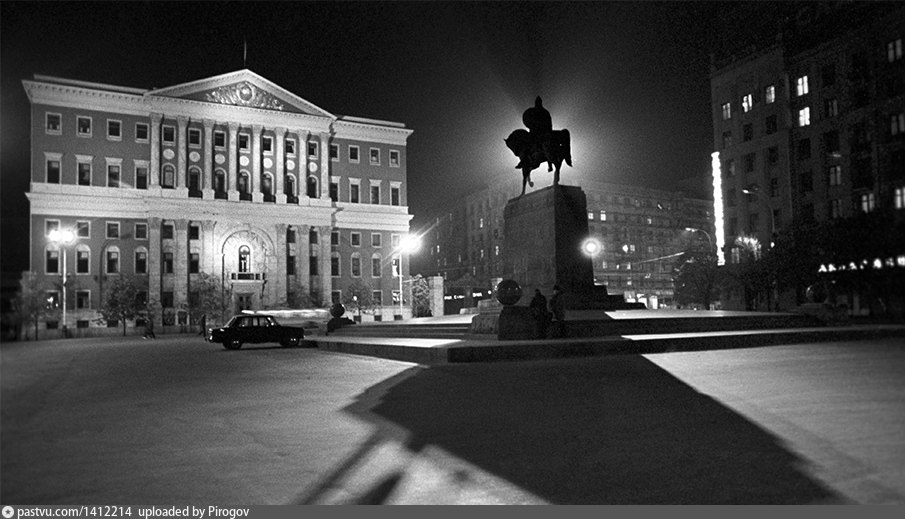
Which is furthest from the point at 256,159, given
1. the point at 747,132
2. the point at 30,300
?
the point at 30,300

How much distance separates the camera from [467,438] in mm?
6680

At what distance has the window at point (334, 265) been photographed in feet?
269

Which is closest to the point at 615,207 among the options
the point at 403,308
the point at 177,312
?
the point at 403,308

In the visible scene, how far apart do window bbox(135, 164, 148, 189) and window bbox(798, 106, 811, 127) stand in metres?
74.6

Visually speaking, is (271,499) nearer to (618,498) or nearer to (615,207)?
(618,498)

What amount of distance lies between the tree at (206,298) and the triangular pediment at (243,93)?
1954cm

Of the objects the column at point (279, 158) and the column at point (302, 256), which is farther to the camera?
the column at point (279, 158)

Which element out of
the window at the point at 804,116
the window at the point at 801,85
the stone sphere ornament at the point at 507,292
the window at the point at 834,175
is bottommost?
the stone sphere ornament at the point at 507,292

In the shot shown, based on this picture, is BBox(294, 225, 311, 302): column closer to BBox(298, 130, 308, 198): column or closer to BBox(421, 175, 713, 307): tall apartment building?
BBox(298, 130, 308, 198): column

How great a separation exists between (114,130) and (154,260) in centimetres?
1396

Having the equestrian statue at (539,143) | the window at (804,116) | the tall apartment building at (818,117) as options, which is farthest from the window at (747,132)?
the equestrian statue at (539,143)

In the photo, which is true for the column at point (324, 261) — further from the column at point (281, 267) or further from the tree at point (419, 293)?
the tree at point (419, 293)

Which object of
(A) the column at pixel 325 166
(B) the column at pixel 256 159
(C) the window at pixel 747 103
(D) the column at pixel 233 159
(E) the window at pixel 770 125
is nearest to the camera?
(E) the window at pixel 770 125

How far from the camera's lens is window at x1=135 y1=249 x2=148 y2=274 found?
227 feet
